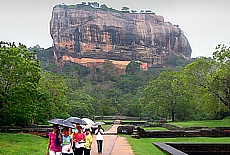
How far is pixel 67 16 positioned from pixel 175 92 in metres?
71.9

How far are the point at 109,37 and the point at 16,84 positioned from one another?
85825 millimetres

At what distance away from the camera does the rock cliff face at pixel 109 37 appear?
105 meters

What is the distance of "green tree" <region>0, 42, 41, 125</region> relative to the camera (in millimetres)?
21031

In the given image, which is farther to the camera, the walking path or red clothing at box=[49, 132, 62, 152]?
the walking path

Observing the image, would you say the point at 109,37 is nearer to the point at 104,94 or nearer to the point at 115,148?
the point at 104,94

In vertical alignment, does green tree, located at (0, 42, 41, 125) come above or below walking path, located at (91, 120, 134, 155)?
above

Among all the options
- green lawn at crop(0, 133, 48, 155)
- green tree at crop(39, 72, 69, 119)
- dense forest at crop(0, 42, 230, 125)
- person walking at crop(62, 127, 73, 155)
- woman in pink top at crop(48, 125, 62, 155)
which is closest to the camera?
woman in pink top at crop(48, 125, 62, 155)

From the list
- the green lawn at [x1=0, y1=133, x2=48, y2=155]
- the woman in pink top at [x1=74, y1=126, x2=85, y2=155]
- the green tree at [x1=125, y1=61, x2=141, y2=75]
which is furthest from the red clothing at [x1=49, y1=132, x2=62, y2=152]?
the green tree at [x1=125, y1=61, x2=141, y2=75]

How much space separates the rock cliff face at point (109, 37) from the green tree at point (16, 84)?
8280 centimetres

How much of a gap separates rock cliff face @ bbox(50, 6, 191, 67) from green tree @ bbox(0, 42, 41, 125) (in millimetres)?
82799

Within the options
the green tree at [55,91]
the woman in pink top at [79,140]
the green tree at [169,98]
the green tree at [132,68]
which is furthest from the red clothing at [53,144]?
the green tree at [132,68]

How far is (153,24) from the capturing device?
117000 mm

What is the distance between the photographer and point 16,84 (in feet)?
72.1

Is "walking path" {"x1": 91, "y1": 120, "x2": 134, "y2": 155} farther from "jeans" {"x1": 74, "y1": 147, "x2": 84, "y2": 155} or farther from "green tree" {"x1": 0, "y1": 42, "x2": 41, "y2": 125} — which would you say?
"green tree" {"x1": 0, "y1": 42, "x2": 41, "y2": 125}
